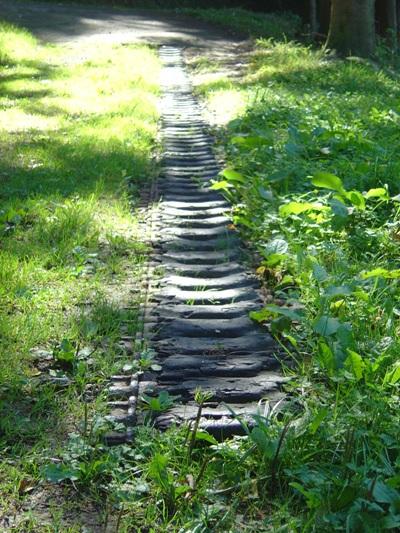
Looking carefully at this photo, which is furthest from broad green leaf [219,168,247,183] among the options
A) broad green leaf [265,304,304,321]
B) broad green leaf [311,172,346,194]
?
→ broad green leaf [265,304,304,321]

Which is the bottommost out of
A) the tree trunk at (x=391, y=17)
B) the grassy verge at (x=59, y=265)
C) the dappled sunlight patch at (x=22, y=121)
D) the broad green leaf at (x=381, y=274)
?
the dappled sunlight patch at (x=22, y=121)

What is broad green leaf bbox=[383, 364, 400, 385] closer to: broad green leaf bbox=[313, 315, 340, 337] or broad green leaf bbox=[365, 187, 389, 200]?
broad green leaf bbox=[313, 315, 340, 337]

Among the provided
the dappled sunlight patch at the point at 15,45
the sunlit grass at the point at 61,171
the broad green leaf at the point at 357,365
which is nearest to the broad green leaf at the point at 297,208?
the sunlit grass at the point at 61,171

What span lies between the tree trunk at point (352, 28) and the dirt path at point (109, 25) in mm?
4141

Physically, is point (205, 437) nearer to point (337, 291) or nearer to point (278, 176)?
point (337, 291)

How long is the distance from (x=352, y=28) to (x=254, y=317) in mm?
12020

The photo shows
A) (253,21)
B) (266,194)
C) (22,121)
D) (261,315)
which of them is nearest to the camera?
(261,315)

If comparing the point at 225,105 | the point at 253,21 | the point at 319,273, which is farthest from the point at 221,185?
the point at 253,21

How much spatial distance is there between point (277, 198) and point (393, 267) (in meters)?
1.52

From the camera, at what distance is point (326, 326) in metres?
4.03

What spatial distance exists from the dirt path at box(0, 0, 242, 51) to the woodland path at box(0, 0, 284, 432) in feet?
35.9

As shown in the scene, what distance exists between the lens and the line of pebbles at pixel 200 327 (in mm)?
3773

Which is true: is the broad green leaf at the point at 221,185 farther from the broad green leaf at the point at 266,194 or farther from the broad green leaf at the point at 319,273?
the broad green leaf at the point at 319,273

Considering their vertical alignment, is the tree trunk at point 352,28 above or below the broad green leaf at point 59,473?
above
